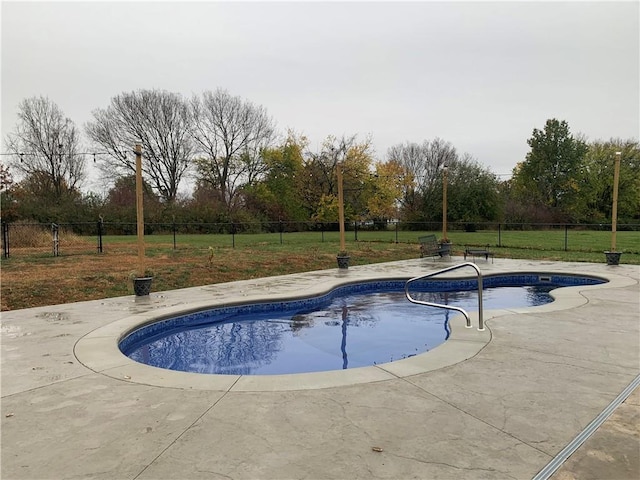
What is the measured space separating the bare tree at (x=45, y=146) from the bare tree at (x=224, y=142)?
9956mm

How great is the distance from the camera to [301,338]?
624cm

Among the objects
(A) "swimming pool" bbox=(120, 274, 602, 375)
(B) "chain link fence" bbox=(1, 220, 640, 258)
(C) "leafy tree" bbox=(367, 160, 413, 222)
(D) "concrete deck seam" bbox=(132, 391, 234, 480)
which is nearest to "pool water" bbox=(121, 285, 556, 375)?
(A) "swimming pool" bbox=(120, 274, 602, 375)

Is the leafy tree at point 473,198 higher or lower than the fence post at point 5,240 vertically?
higher

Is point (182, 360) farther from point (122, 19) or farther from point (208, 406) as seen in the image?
point (122, 19)

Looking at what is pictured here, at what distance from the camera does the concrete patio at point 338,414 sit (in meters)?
2.17

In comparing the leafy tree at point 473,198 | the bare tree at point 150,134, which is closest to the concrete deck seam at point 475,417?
the leafy tree at point 473,198

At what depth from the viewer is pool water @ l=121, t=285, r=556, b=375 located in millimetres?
5164

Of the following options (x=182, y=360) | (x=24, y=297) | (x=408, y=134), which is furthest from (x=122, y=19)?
(x=408, y=134)

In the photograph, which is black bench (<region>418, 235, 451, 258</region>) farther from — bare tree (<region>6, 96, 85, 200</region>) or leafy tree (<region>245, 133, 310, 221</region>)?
bare tree (<region>6, 96, 85, 200</region>)

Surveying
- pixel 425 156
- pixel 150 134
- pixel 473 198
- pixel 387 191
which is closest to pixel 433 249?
pixel 473 198

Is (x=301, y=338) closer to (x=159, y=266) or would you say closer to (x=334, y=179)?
(x=159, y=266)

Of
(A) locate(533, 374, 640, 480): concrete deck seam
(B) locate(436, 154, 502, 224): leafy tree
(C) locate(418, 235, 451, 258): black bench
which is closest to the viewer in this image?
(A) locate(533, 374, 640, 480): concrete deck seam

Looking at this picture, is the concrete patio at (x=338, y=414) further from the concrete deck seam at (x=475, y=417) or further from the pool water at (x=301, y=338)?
the pool water at (x=301, y=338)

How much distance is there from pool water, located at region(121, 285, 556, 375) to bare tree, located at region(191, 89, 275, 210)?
29498 mm
